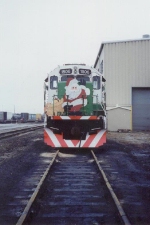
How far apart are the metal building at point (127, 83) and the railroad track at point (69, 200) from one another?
15.1 metres

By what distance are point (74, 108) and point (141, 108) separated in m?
13.4

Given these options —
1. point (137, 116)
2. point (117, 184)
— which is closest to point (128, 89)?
point (137, 116)

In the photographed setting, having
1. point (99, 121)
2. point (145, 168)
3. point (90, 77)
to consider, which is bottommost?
point (145, 168)

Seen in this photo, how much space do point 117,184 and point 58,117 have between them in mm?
4152

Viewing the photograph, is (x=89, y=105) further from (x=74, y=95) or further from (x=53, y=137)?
(x=53, y=137)

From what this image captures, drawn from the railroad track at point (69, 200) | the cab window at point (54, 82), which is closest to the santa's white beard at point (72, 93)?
the cab window at point (54, 82)

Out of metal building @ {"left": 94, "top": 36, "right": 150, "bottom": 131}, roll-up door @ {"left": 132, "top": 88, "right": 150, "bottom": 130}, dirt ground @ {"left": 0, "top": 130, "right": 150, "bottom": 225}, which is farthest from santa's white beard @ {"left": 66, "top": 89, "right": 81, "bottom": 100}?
roll-up door @ {"left": 132, "top": 88, "right": 150, "bottom": 130}

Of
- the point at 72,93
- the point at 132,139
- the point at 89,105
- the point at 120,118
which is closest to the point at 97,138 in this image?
the point at 89,105

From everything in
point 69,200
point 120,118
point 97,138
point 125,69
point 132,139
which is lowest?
point 132,139

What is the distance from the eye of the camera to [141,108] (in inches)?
877

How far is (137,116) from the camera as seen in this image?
22.2 metres

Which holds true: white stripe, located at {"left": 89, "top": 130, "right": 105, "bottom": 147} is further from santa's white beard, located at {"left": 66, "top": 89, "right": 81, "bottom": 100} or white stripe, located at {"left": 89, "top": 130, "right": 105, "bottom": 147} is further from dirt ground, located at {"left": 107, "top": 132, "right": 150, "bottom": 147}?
dirt ground, located at {"left": 107, "top": 132, "right": 150, "bottom": 147}

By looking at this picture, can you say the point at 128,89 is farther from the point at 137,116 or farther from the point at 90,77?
the point at 90,77

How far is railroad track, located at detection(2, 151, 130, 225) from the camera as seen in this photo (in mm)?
3699
